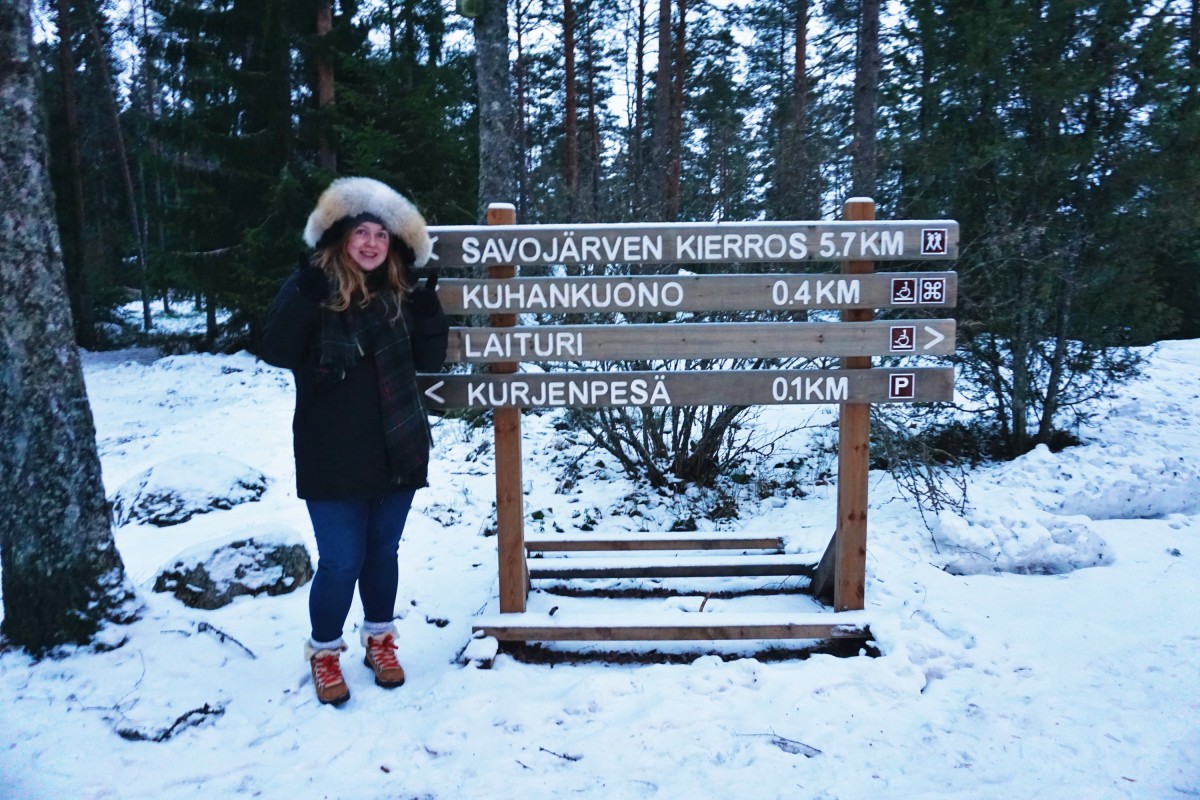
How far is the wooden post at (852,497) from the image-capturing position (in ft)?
12.5

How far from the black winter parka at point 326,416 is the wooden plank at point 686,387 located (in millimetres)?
483

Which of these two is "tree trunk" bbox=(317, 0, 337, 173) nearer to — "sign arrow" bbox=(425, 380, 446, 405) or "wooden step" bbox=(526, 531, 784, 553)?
"wooden step" bbox=(526, 531, 784, 553)

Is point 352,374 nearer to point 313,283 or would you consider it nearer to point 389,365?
point 389,365

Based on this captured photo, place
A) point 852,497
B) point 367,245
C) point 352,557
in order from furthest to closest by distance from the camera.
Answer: point 852,497
point 352,557
point 367,245

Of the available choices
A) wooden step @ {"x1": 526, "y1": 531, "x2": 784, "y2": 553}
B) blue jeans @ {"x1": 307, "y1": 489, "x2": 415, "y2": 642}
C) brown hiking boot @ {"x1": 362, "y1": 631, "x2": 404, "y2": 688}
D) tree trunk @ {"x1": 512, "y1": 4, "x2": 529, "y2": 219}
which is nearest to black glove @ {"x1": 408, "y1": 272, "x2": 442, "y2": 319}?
blue jeans @ {"x1": 307, "y1": 489, "x2": 415, "y2": 642}

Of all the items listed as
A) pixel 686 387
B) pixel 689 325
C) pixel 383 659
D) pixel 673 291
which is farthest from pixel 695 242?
pixel 383 659

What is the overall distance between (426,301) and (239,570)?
2.01 metres

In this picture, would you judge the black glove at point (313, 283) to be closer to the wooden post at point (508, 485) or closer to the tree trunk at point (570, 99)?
the wooden post at point (508, 485)

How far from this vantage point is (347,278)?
3.15 metres

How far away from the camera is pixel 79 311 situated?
1783cm

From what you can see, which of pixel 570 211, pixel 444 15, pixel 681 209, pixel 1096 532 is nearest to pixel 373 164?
pixel 444 15

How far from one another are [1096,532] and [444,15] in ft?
42.7

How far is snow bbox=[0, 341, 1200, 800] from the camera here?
281cm

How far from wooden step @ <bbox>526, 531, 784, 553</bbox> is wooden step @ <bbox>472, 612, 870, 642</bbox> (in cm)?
110
